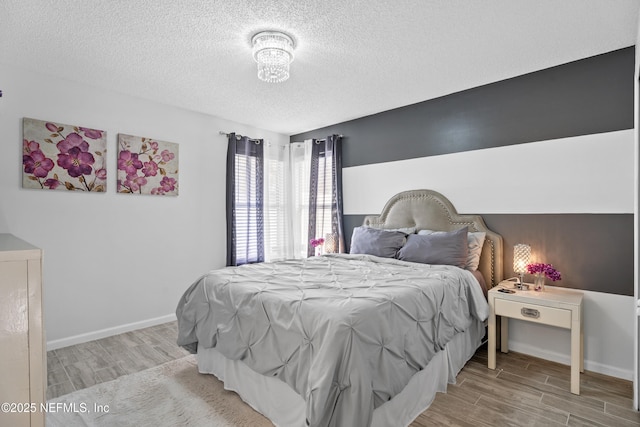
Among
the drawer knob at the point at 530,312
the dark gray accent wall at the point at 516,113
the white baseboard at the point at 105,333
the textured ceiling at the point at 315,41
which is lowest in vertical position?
the white baseboard at the point at 105,333

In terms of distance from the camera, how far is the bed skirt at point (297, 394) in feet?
5.85

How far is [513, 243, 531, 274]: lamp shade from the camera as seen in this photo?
2.77m

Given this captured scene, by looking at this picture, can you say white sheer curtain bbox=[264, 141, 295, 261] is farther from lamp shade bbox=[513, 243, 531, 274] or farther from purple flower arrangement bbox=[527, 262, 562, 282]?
purple flower arrangement bbox=[527, 262, 562, 282]

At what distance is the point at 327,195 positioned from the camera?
465 centimetres

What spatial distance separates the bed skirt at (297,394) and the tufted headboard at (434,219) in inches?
32.1

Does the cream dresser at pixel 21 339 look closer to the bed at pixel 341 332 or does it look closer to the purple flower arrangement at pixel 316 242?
the bed at pixel 341 332

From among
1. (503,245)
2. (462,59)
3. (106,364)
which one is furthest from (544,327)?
(106,364)

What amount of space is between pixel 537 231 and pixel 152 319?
4040 millimetres

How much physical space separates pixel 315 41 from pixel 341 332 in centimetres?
204

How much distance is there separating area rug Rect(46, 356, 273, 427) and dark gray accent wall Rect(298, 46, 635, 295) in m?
2.66

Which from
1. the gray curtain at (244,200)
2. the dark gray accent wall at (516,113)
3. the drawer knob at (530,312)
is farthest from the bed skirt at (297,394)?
the gray curtain at (244,200)

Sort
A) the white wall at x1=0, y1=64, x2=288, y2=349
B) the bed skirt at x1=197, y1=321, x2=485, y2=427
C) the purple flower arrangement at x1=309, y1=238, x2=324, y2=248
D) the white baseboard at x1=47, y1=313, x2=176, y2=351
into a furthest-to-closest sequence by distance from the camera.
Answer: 1. the purple flower arrangement at x1=309, y1=238, x2=324, y2=248
2. the white baseboard at x1=47, y1=313, x2=176, y2=351
3. the white wall at x1=0, y1=64, x2=288, y2=349
4. the bed skirt at x1=197, y1=321, x2=485, y2=427

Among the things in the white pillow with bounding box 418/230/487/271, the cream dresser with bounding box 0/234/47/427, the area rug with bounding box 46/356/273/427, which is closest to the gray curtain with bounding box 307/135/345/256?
the white pillow with bounding box 418/230/487/271

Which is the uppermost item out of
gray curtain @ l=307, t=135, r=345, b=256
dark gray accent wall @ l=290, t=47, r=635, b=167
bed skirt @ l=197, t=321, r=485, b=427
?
dark gray accent wall @ l=290, t=47, r=635, b=167
